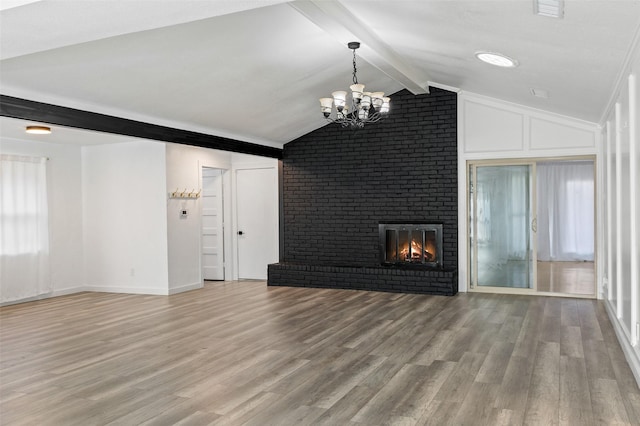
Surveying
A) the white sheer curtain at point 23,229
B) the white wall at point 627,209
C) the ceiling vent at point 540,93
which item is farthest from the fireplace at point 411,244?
the white sheer curtain at point 23,229

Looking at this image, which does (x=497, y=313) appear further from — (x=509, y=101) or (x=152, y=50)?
(x=152, y=50)

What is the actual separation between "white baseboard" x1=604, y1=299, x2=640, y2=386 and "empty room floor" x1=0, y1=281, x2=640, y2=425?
0.08 metres

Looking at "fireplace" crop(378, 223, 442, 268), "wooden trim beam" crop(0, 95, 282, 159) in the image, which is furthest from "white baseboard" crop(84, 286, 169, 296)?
"fireplace" crop(378, 223, 442, 268)

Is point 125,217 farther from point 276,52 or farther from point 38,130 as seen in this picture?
point 276,52

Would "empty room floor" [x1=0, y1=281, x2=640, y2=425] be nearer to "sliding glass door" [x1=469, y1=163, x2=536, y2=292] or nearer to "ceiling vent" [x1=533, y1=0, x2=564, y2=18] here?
"sliding glass door" [x1=469, y1=163, x2=536, y2=292]

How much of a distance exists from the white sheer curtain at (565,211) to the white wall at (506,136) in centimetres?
491

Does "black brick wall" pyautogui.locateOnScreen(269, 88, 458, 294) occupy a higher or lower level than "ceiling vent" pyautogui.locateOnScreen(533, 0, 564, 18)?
lower

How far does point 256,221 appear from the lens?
375 inches

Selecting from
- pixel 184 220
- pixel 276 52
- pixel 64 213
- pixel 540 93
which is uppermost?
pixel 276 52

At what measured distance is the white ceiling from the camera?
273 centimetres

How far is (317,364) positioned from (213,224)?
5.77 metres

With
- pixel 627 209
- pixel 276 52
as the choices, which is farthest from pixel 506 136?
pixel 276 52

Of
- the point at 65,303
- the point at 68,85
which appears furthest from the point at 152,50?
the point at 65,303

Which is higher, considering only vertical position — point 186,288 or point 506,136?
point 506,136
